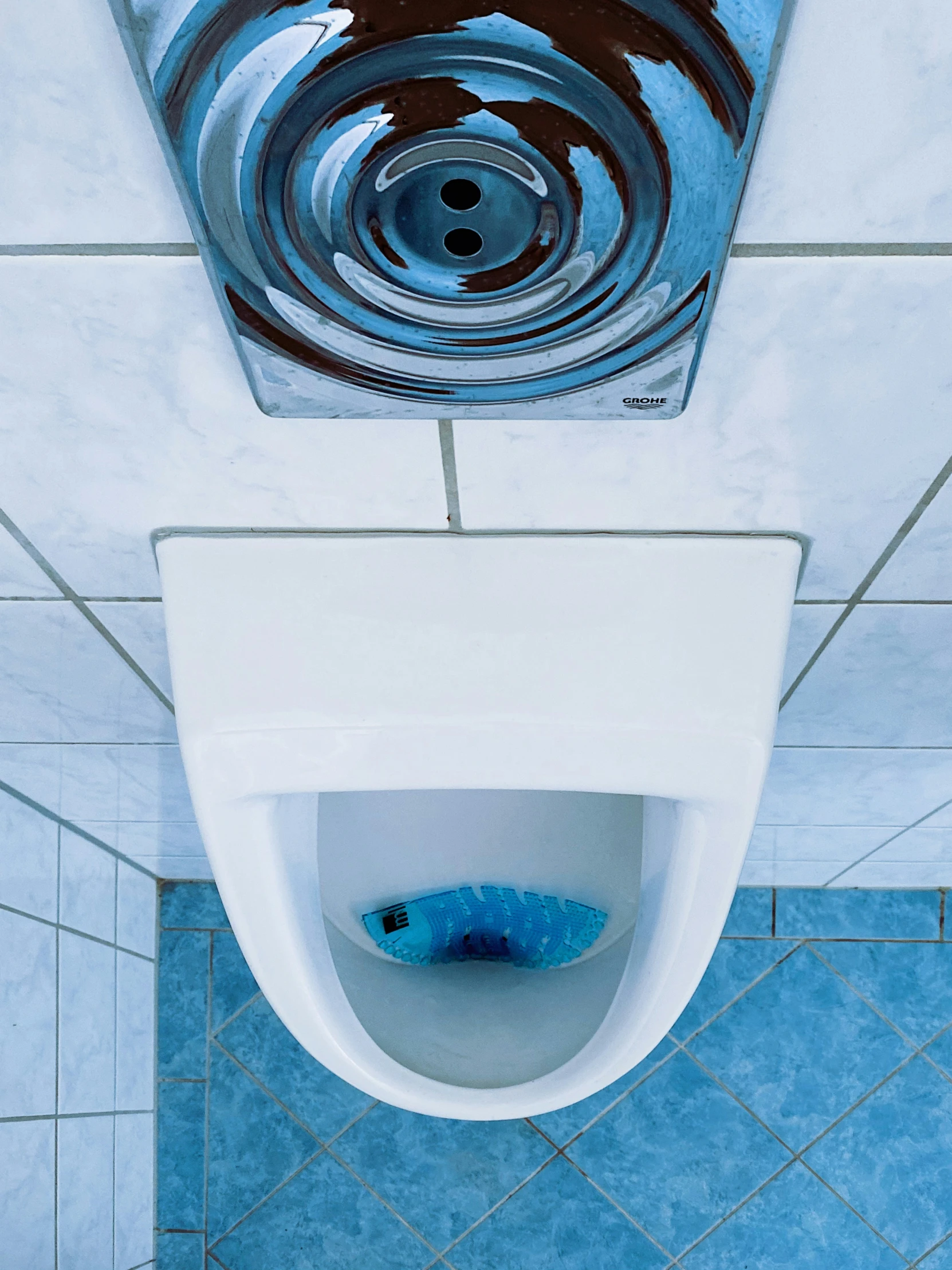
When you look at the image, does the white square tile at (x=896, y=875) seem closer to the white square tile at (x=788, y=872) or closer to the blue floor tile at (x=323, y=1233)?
the white square tile at (x=788, y=872)

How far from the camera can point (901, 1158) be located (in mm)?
1598

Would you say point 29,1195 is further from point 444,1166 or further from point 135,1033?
point 444,1166

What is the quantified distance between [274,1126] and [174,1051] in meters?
0.19

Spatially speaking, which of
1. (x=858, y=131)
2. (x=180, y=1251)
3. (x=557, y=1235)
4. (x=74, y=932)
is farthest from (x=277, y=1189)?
(x=858, y=131)

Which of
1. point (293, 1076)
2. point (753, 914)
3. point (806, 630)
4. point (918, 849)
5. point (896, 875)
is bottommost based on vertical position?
point (293, 1076)

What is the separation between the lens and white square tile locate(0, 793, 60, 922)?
1.22 meters

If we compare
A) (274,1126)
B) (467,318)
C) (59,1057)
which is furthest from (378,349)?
(274,1126)

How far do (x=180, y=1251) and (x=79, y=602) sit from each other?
1.29 metres

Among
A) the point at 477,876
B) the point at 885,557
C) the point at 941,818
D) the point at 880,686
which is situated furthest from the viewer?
the point at 941,818

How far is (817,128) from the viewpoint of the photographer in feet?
1.30

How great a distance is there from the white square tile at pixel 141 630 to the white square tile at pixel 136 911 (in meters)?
0.74

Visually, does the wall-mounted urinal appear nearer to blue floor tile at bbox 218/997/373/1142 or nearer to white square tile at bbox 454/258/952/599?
white square tile at bbox 454/258/952/599

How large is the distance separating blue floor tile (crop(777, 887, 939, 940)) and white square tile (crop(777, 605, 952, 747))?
66cm

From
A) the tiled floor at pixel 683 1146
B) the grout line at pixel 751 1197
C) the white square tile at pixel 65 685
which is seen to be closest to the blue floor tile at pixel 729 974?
the tiled floor at pixel 683 1146
